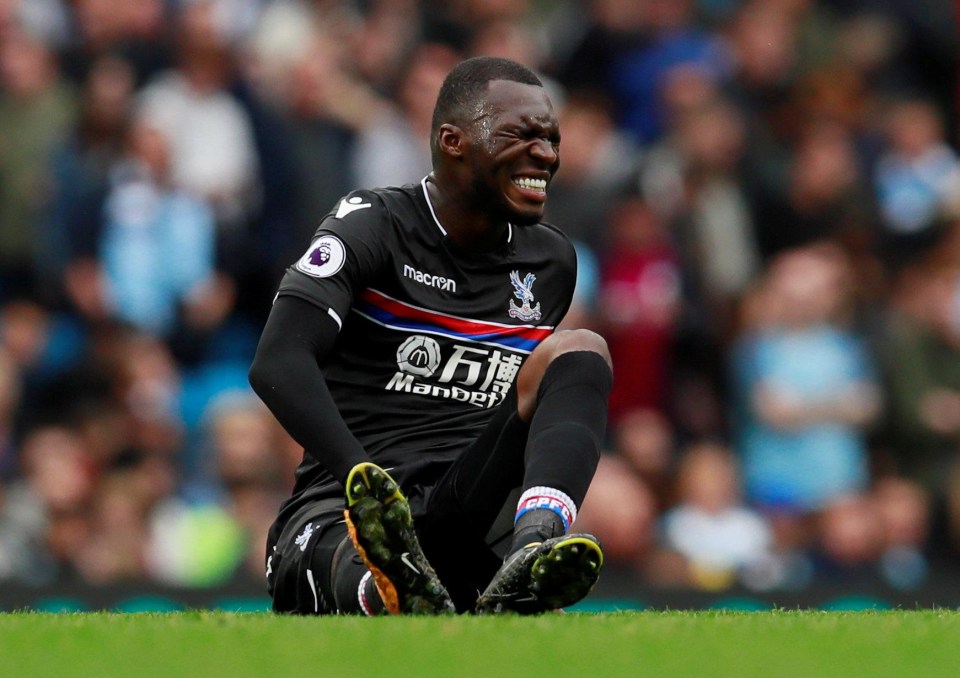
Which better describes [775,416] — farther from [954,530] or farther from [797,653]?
[797,653]

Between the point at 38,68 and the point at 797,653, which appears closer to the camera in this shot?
the point at 797,653

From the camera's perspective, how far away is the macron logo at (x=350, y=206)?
5012 millimetres

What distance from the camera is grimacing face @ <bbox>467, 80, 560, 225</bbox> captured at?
500cm

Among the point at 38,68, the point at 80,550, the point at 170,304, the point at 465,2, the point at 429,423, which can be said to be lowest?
the point at 80,550

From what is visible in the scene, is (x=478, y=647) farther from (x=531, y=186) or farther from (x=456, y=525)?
(x=531, y=186)

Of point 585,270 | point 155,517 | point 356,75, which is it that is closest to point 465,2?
point 356,75

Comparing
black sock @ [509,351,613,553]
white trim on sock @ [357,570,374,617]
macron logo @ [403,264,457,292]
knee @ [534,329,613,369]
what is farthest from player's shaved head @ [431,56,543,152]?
white trim on sock @ [357,570,374,617]

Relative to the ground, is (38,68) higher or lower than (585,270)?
higher

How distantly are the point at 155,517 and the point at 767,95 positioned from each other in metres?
4.59

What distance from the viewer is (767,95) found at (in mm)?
10297

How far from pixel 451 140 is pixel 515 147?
0.79 ft

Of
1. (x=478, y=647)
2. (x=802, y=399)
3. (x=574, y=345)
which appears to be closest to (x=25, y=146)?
(x=802, y=399)

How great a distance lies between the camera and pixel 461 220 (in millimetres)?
5191

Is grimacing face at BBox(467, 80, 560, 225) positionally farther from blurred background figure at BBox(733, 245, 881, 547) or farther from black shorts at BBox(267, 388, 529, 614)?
blurred background figure at BBox(733, 245, 881, 547)
